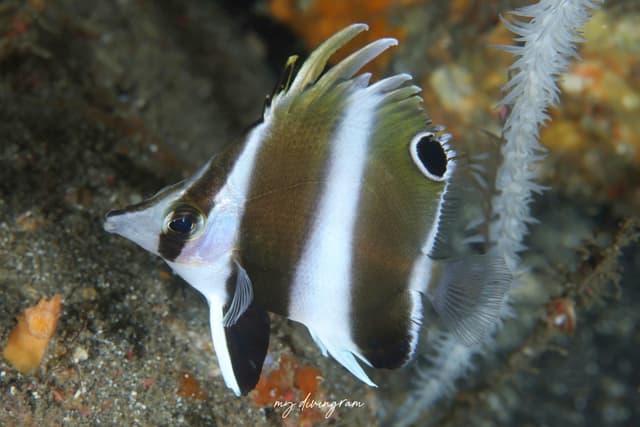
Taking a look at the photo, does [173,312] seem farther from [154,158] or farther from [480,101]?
[480,101]

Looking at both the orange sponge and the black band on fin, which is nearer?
the black band on fin

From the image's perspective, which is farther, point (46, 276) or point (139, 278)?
point (139, 278)

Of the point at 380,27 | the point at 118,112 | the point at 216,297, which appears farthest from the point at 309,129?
the point at 380,27

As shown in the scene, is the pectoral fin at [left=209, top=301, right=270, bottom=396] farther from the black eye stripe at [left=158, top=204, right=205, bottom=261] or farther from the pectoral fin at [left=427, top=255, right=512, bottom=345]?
the pectoral fin at [left=427, top=255, right=512, bottom=345]

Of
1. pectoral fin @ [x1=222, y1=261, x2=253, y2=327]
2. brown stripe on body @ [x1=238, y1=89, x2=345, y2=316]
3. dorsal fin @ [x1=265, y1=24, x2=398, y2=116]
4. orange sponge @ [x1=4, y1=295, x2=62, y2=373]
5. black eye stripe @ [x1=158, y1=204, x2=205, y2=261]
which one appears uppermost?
dorsal fin @ [x1=265, y1=24, x2=398, y2=116]

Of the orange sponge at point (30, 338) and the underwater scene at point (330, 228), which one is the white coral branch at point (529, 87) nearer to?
the underwater scene at point (330, 228)

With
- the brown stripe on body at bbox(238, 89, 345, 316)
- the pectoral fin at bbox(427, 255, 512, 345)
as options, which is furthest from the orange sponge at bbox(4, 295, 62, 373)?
the pectoral fin at bbox(427, 255, 512, 345)

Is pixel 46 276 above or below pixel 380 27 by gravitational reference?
below

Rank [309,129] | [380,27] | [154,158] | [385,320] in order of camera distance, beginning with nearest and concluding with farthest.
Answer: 1. [309,129]
2. [385,320]
3. [154,158]
4. [380,27]

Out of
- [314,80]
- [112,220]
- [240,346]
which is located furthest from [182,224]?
[314,80]
